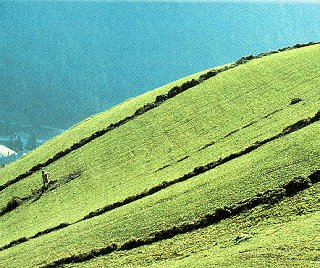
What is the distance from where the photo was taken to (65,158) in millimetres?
52625

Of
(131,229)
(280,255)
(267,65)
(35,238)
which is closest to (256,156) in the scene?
(131,229)

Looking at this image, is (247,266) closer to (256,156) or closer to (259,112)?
(256,156)

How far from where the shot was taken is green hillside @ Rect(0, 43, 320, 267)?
2597 cm

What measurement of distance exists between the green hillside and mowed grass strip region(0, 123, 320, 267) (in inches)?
3.8

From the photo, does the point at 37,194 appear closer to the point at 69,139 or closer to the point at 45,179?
the point at 45,179

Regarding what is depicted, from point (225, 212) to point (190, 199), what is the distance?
13.2 feet

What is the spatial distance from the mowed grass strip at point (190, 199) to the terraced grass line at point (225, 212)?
729mm

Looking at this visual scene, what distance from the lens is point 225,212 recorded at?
28172 mm

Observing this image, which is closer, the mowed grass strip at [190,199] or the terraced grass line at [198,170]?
the mowed grass strip at [190,199]

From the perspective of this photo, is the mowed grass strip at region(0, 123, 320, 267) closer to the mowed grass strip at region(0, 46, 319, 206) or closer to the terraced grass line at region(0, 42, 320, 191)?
the mowed grass strip at region(0, 46, 319, 206)

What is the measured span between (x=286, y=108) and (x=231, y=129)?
15.2 ft

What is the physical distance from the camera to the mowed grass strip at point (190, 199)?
2981 centimetres

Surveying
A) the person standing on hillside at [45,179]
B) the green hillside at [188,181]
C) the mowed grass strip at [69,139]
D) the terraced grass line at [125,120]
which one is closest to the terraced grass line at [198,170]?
the green hillside at [188,181]

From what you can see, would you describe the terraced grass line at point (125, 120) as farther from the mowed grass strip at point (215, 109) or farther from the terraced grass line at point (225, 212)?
the terraced grass line at point (225, 212)
